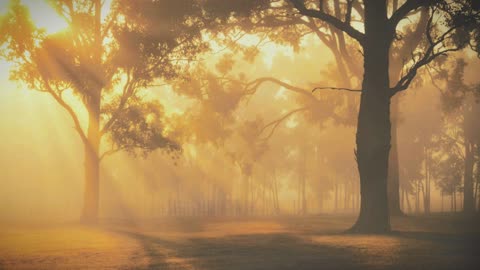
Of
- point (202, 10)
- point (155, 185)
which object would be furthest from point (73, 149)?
point (202, 10)

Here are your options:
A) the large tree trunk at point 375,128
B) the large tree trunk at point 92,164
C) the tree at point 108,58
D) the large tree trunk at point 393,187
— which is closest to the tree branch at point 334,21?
the large tree trunk at point 375,128

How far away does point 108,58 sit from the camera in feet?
101

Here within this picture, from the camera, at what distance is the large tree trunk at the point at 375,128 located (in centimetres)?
1988

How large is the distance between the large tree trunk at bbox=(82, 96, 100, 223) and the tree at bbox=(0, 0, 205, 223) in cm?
6

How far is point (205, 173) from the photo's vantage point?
68438mm

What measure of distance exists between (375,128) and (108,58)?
1661 centimetres

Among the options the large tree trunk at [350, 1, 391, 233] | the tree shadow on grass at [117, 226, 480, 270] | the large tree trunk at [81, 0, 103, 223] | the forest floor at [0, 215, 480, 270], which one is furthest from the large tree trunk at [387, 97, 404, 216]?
the large tree trunk at [81, 0, 103, 223]

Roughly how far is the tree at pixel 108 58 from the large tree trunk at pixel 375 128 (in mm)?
8355

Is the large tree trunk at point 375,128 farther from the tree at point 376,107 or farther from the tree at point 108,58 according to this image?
the tree at point 108,58

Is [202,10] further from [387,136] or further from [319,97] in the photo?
[319,97]

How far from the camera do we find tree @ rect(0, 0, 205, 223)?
85.0 feet

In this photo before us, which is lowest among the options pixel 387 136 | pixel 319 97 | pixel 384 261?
pixel 384 261

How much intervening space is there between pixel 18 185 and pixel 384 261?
74572 millimetres

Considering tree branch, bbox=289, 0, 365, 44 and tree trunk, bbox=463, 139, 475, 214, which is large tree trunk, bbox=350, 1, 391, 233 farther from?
tree trunk, bbox=463, 139, 475, 214
